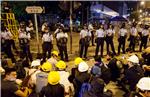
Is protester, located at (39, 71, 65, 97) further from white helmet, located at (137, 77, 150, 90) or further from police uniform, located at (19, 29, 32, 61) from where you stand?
police uniform, located at (19, 29, 32, 61)

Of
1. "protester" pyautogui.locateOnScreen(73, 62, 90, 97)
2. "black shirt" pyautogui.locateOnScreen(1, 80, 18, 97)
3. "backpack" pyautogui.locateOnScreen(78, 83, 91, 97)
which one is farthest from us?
"protester" pyautogui.locateOnScreen(73, 62, 90, 97)

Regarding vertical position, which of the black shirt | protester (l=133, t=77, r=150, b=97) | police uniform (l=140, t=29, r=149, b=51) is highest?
protester (l=133, t=77, r=150, b=97)

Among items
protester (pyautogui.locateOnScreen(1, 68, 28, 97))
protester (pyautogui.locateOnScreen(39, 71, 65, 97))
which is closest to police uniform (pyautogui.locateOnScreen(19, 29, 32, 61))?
protester (pyautogui.locateOnScreen(39, 71, 65, 97))

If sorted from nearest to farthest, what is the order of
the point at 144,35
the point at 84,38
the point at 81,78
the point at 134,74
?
the point at 81,78, the point at 134,74, the point at 84,38, the point at 144,35

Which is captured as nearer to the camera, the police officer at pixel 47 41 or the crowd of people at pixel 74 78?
the crowd of people at pixel 74 78

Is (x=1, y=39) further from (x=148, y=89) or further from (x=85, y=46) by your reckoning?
(x=148, y=89)

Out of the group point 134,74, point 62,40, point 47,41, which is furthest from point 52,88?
point 62,40

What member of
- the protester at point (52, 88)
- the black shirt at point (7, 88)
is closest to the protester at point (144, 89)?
the protester at point (52, 88)

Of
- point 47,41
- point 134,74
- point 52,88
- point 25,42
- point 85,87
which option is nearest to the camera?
point 52,88

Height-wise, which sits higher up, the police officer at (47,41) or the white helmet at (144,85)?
the white helmet at (144,85)

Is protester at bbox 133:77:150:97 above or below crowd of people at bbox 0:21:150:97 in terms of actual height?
above

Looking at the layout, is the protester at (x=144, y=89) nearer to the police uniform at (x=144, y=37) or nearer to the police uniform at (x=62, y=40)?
the police uniform at (x=62, y=40)

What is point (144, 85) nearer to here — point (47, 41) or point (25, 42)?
point (47, 41)

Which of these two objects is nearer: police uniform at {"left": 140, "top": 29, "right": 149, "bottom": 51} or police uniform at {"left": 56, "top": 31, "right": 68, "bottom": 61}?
police uniform at {"left": 56, "top": 31, "right": 68, "bottom": 61}
